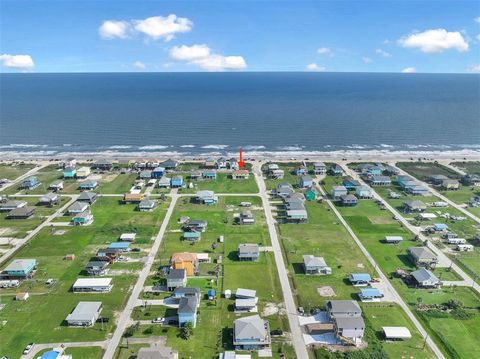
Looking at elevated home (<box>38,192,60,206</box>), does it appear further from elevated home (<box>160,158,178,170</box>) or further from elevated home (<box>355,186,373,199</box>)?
elevated home (<box>355,186,373,199</box>)

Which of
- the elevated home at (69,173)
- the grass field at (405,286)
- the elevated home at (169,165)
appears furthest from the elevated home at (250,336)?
the elevated home at (69,173)

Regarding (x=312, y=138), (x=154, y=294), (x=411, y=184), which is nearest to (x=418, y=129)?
(x=312, y=138)

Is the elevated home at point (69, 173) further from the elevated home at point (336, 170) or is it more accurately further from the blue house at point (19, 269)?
the elevated home at point (336, 170)

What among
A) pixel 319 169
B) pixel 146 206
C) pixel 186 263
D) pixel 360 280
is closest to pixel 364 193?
pixel 319 169

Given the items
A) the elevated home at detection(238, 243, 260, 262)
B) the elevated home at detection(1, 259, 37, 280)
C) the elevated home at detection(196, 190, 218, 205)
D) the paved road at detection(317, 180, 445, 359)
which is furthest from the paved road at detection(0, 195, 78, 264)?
the paved road at detection(317, 180, 445, 359)

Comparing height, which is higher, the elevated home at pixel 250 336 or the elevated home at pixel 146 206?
the elevated home at pixel 146 206

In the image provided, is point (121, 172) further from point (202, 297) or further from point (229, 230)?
point (202, 297)
